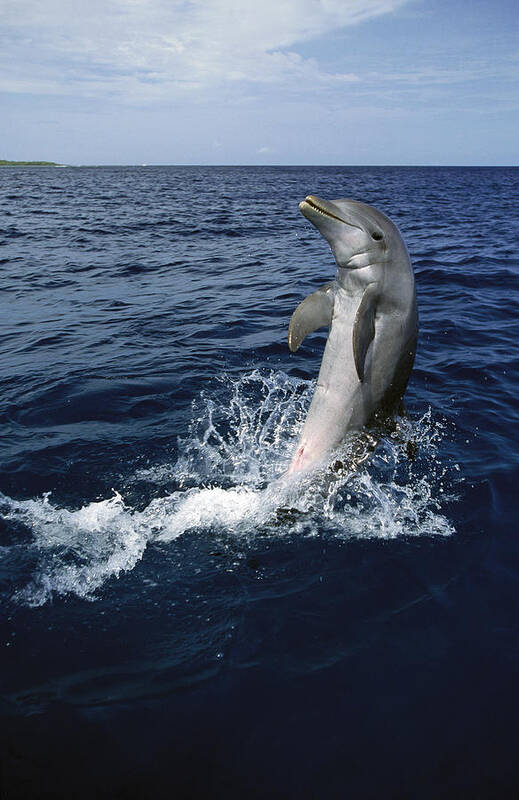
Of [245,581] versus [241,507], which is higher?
[241,507]

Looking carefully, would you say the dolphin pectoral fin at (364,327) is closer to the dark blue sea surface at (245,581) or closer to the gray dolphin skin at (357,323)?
the gray dolphin skin at (357,323)

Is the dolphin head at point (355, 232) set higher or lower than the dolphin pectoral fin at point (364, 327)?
higher

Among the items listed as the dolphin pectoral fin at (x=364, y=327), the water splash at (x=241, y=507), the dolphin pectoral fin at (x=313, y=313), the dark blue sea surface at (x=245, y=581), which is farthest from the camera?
the dolphin pectoral fin at (x=313, y=313)

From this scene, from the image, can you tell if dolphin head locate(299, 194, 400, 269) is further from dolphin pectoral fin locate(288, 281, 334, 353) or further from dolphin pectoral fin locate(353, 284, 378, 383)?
dolphin pectoral fin locate(288, 281, 334, 353)

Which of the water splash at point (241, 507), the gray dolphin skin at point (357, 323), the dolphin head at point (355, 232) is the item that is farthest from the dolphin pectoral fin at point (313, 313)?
the water splash at point (241, 507)

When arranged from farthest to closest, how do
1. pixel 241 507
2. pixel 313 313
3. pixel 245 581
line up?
pixel 241 507 < pixel 313 313 < pixel 245 581

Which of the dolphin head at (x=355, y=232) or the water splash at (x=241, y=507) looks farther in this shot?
the water splash at (x=241, y=507)

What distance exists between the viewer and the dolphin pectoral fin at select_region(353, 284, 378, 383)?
5117 mm

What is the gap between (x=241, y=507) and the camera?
6.06 m

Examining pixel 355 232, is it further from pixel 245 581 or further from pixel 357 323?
pixel 245 581

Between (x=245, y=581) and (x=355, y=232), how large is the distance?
10.3ft

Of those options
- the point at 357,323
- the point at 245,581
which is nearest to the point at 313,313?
the point at 357,323

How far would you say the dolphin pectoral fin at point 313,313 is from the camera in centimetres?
562

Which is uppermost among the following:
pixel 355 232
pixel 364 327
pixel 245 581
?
pixel 355 232
